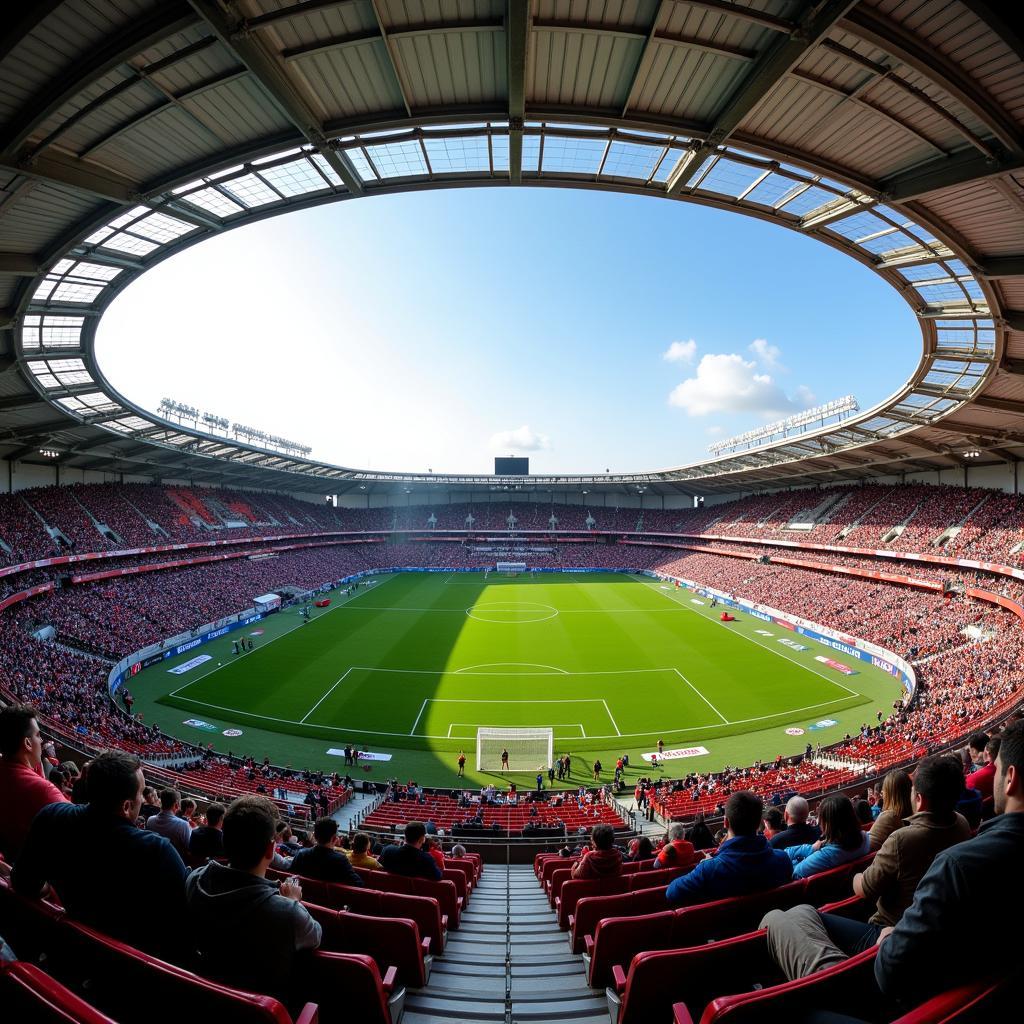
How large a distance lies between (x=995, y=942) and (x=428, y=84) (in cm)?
1171

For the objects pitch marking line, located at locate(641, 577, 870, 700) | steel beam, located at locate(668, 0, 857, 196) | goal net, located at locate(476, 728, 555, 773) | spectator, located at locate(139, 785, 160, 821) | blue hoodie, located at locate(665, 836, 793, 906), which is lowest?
goal net, located at locate(476, 728, 555, 773)

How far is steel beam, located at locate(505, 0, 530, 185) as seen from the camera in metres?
7.32

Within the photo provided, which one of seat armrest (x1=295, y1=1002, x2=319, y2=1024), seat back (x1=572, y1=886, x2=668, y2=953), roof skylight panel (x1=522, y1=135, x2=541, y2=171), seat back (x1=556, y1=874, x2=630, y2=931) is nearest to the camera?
seat armrest (x1=295, y1=1002, x2=319, y2=1024)

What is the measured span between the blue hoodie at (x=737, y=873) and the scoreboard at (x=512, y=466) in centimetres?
8223

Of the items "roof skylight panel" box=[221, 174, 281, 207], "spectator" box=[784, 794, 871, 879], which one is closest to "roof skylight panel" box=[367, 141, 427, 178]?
"roof skylight panel" box=[221, 174, 281, 207]

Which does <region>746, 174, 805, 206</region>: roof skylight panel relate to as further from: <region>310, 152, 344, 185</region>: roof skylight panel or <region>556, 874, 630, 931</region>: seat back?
<region>556, 874, 630, 931</region>: seat back

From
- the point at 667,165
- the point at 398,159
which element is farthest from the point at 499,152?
Answer: the point at 667,165

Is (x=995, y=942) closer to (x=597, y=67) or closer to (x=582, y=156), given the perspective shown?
(x=597, y=67)

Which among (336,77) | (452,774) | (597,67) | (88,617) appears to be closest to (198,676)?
(88,617)

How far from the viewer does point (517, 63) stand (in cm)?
814

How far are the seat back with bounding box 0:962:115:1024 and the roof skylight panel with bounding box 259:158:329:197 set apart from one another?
502 inches

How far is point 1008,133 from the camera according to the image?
9.38 metres

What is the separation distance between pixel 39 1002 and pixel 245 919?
2.71 feet

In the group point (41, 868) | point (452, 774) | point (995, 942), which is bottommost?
point (452, 774)
